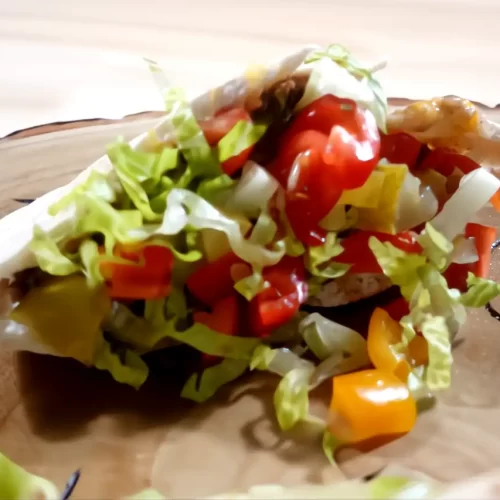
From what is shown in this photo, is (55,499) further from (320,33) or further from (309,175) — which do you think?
(320,33)

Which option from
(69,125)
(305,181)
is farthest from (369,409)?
(69,125)

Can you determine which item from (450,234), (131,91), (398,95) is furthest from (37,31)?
(450,234)

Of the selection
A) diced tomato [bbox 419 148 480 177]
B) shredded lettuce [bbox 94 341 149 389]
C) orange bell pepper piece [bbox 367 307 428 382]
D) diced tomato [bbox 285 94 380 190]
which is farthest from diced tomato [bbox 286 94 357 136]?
shredded lettuce [bbox 94 341 149 389]

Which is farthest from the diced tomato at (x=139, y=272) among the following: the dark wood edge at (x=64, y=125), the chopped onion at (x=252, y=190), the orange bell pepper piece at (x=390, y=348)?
the dark wood edge at (x=64, y=125)

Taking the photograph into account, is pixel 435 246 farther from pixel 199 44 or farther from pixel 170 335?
pixel 199 44

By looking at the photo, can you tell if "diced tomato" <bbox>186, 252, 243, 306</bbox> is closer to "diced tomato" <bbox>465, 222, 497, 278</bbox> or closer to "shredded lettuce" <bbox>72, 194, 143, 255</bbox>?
"shredded lettuce" <bbox>72, 194, 143, 255</bbox>

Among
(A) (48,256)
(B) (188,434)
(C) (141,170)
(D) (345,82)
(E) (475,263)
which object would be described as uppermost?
(D) (345,82)

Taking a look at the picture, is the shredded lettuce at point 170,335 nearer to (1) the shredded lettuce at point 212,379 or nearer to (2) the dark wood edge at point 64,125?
(1) the shredded lettuce at point 212,379
